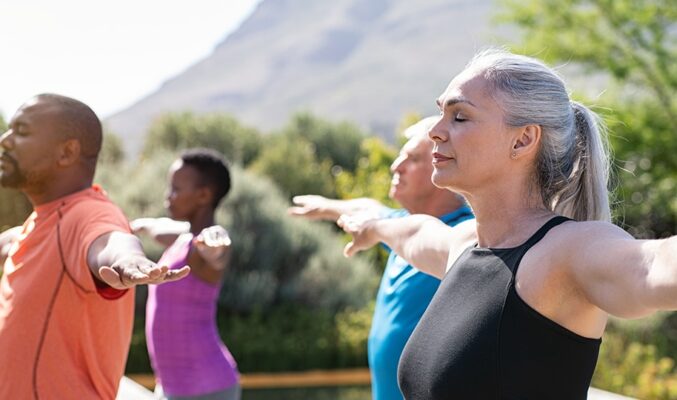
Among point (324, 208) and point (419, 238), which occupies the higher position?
point (419, 238)

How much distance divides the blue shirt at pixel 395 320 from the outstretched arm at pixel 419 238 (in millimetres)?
490

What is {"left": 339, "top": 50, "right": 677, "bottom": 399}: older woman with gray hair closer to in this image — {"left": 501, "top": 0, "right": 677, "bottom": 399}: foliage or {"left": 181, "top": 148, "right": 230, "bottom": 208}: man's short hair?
{"left": 181, "top": 148, "right": 230, "bottom": 208}: man's short hair

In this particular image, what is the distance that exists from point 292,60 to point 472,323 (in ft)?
531

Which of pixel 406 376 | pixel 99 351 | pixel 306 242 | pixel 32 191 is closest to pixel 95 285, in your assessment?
pixel 99 351

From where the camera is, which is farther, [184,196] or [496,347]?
[184,196]

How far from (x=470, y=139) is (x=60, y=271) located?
135 centimetres

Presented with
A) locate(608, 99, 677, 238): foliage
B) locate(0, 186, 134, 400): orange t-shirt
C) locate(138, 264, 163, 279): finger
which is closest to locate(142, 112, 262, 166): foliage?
locate(608, 99, 677, 238): foliage

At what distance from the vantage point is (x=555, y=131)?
234 cm

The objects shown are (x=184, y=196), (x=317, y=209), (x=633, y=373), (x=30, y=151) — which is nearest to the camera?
(x=30, y=151)

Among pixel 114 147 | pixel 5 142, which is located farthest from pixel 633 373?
pixel 114 147

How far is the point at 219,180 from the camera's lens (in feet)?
19.7

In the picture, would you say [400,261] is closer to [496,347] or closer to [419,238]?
[419,238]

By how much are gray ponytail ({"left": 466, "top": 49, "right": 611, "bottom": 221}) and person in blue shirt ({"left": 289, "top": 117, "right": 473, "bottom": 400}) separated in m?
1.20

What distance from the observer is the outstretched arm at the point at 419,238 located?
273 centimetres
